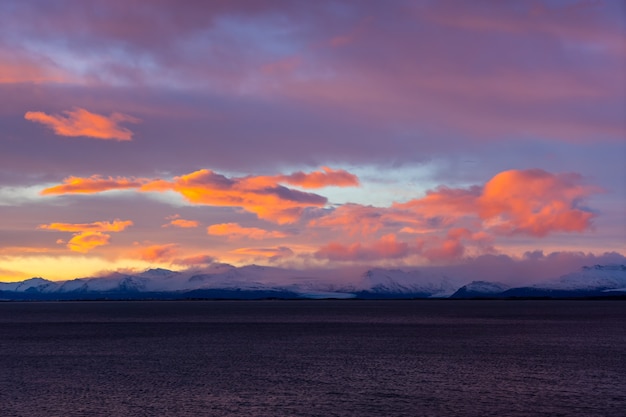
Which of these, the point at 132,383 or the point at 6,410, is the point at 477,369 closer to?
the point at 132,383

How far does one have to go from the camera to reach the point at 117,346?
121625 mm

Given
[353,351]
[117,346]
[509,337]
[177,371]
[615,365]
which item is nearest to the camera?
[177,371]

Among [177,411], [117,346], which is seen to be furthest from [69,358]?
[177,411]

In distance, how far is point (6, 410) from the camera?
56.1m

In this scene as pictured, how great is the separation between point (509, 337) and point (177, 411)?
102 meters

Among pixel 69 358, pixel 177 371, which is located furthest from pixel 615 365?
pixel 69 358

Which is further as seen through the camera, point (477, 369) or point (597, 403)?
point (477, 369)

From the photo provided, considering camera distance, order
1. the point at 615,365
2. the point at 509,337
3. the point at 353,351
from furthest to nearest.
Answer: the point at 509,337, the point at 353,351, the point at 615,365

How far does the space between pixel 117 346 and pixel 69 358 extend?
22.6 meters

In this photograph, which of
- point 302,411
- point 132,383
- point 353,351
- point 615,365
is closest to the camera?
point 302,411

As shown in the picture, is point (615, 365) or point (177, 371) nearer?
point (177, 371)

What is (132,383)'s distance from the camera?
7175cm

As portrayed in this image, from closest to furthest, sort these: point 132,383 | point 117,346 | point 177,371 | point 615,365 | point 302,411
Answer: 1. point 302,411
2. point 132,383
3. point 177,371
4. point 615,365
5. point 117,346

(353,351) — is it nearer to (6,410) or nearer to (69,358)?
(69,358)
